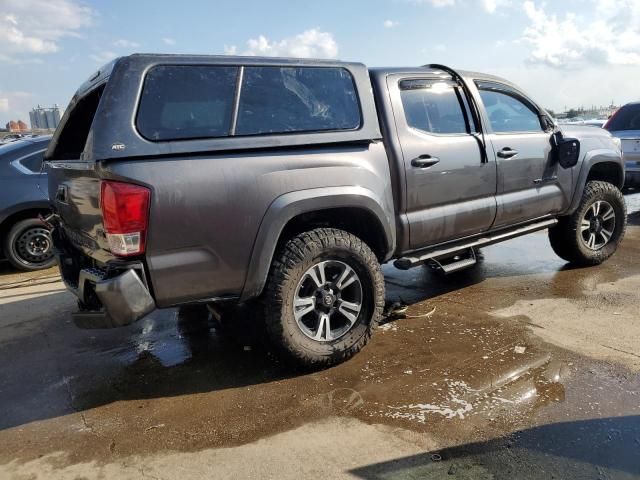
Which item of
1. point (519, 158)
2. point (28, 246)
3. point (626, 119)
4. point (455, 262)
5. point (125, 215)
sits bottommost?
point (28, 246)

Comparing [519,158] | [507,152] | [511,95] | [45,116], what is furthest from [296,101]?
[45,116]

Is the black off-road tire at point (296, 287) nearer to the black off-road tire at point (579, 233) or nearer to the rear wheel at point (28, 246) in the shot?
the black off-road tire at point (579, 233)

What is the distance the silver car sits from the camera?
8.68m

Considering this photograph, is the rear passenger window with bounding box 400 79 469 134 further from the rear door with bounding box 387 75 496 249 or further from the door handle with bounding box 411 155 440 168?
the door handle with bounding box 411 155 440 168

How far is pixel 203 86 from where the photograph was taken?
9.85 ft

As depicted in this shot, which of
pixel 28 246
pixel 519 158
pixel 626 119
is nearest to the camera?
pixel 519 158

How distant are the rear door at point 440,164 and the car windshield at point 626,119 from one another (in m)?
6.44

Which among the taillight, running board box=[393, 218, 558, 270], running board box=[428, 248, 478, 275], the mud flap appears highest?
the taillight

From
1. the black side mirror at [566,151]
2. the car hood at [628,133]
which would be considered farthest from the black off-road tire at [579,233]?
the car hood at [628,133]

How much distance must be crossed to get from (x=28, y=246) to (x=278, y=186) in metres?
4.90

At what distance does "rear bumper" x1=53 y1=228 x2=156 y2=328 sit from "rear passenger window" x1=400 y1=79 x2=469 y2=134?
89.2 inches

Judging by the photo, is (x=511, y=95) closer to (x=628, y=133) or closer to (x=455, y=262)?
(x=455, y=262)

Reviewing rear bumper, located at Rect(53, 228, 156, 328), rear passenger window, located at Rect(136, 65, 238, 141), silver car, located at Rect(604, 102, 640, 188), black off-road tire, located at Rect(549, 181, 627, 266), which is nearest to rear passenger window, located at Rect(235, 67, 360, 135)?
rear passenger window, located at Rect(136, 65, 238, 141)

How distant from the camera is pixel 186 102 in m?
2.94
